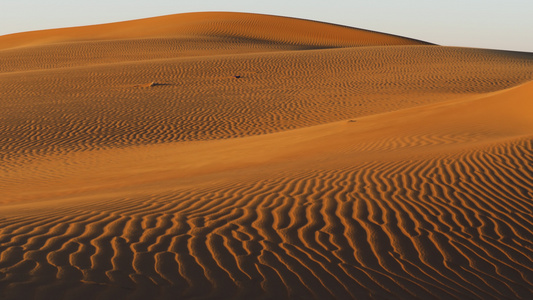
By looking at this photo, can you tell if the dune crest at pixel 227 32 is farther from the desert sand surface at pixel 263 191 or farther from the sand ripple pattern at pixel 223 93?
the desert sand surface at pixel 263 191

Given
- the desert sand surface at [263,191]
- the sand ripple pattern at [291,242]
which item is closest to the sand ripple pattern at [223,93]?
the desert sand surface at [263,191]

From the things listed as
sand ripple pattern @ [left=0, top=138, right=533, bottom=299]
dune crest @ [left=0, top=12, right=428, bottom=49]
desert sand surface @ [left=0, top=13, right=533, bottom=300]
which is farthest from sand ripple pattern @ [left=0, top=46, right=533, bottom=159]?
dune crest @ [left=0, top=12, right=428, bottom=49]

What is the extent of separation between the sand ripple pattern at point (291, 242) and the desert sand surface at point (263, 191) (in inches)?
0.9

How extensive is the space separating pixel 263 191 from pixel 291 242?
262 centimetres

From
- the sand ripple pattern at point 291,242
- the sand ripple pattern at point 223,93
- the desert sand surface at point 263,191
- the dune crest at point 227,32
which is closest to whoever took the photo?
the sand ripple pattern at point 291,242

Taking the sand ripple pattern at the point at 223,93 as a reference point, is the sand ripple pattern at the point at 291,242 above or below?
above

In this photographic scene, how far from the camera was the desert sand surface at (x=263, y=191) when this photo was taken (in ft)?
15.6

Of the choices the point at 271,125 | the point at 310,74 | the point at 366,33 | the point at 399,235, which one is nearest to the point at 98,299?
the point at 399,235

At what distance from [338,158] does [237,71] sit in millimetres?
21861

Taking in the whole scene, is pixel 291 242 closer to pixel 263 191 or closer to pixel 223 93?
pixel 263 191

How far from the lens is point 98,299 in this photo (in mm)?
4188

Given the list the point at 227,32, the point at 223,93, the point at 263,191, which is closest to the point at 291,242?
the point at 263,191

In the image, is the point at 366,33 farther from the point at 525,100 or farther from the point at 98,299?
the point at 98,299

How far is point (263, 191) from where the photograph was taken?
8.23 metres
